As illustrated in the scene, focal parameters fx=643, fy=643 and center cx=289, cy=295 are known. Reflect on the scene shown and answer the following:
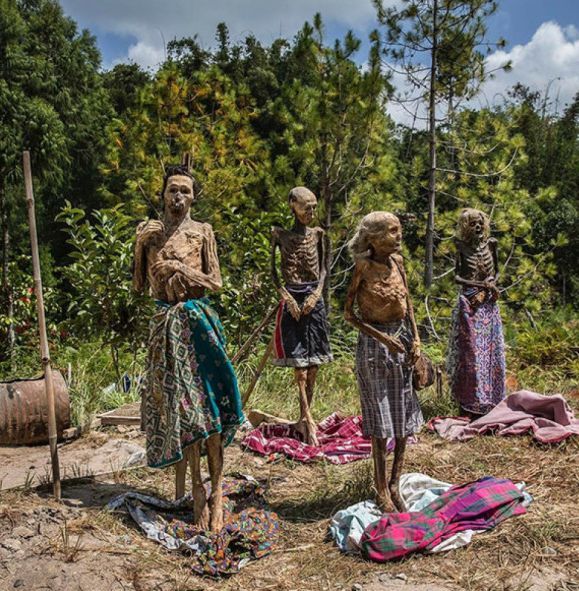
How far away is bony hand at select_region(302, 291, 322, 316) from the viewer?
525 centimetres

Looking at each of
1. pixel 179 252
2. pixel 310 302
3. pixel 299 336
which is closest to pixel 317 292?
pixel 310 302

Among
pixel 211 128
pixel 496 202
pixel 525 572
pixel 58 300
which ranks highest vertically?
pixel 211 128

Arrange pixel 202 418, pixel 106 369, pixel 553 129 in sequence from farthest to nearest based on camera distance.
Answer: pixel 553 129
pixel 106 369
pixel 202 418

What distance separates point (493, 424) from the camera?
5.36m

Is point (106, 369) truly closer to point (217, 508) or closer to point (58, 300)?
point (58, 300)

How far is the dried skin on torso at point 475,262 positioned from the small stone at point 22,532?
4.14 meters

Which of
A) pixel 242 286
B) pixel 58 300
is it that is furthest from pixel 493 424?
pixel 58 300

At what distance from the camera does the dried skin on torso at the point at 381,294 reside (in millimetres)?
3617

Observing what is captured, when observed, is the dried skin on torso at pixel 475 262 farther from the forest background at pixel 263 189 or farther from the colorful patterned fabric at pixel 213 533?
the colorful patterned fabric at pixel 213 533

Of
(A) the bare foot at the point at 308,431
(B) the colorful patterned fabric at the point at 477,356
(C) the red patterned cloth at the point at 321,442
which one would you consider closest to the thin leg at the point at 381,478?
(C) the red patterned cloth at the point at 321,442

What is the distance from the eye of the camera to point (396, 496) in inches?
147

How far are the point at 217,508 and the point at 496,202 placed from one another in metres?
6.45

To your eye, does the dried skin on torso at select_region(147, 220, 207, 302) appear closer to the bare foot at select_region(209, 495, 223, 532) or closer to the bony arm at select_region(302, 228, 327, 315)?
the bare foot at select_region(209, 495, 223, 532)

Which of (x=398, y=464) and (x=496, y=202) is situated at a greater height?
(x=496, y=202)
